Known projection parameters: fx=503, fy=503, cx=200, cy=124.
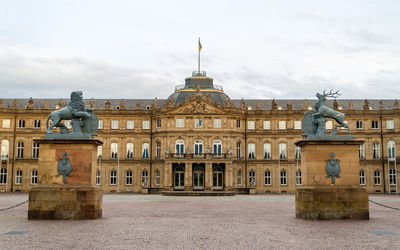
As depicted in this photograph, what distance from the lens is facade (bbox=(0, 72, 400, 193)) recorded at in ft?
→ 269

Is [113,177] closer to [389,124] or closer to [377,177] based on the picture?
[377,177]

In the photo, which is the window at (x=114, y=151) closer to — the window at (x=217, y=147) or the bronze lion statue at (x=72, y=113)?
the window at (x=217, y=147)

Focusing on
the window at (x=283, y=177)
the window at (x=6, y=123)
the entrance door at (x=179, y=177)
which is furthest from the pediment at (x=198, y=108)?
the window at (x=6, y=123)

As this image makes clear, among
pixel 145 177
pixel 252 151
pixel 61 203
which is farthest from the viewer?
pixel 252 151

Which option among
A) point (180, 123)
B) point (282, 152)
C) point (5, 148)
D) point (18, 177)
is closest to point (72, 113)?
point (180, 123)

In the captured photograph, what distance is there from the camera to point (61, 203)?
25.8m

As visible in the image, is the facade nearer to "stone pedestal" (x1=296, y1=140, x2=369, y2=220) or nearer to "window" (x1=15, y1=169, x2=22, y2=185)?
"window" (x1=15, y1=169, x2=22, y2=185)

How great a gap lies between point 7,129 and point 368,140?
61.4m

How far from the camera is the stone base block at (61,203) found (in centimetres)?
2572

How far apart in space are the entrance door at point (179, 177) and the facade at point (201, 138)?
258cm

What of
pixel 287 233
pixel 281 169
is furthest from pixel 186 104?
pixel 287 233

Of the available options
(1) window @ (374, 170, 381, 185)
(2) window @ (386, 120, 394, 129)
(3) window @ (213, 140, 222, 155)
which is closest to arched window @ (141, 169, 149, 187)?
(3) window @ (213, 140, 222, 155)

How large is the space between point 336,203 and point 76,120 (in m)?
14.6

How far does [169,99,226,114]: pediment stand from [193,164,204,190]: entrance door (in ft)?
29.1
